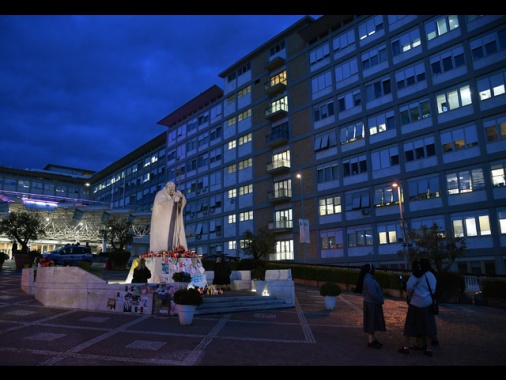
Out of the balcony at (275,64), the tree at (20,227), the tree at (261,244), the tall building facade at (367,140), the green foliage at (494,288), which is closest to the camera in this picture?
the green foliage at (494,288)

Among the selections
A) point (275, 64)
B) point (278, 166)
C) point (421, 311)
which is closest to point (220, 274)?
point (421, 311)

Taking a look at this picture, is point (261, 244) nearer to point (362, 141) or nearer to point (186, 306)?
point (362, 141)

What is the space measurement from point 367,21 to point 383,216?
18498 millimetres

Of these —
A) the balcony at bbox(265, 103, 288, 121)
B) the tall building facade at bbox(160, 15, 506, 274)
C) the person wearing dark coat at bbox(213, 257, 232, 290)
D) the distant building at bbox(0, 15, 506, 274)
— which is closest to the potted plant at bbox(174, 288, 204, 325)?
the person wearing dark coat at bbox(213, 257, 232, 290)

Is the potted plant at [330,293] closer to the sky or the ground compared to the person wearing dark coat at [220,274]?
closer to the ground

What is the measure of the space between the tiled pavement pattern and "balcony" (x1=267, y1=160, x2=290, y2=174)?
99.7 ft

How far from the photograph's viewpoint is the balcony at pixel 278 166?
1709 inches

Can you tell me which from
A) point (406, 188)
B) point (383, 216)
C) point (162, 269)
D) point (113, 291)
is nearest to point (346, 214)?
point (383, 216)

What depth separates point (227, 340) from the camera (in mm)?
8859

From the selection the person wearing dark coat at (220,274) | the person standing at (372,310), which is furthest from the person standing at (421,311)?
the person wearing dark coat at (220,274)

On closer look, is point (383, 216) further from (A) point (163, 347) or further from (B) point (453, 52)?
(A) point (163, 347)

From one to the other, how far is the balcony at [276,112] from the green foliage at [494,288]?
3029cm

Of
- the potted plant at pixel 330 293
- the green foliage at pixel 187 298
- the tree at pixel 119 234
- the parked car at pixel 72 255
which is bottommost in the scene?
the potted plant at pixel 330 293

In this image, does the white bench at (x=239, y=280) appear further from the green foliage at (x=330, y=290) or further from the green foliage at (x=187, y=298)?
the green foliage at (x=187, y=298)
